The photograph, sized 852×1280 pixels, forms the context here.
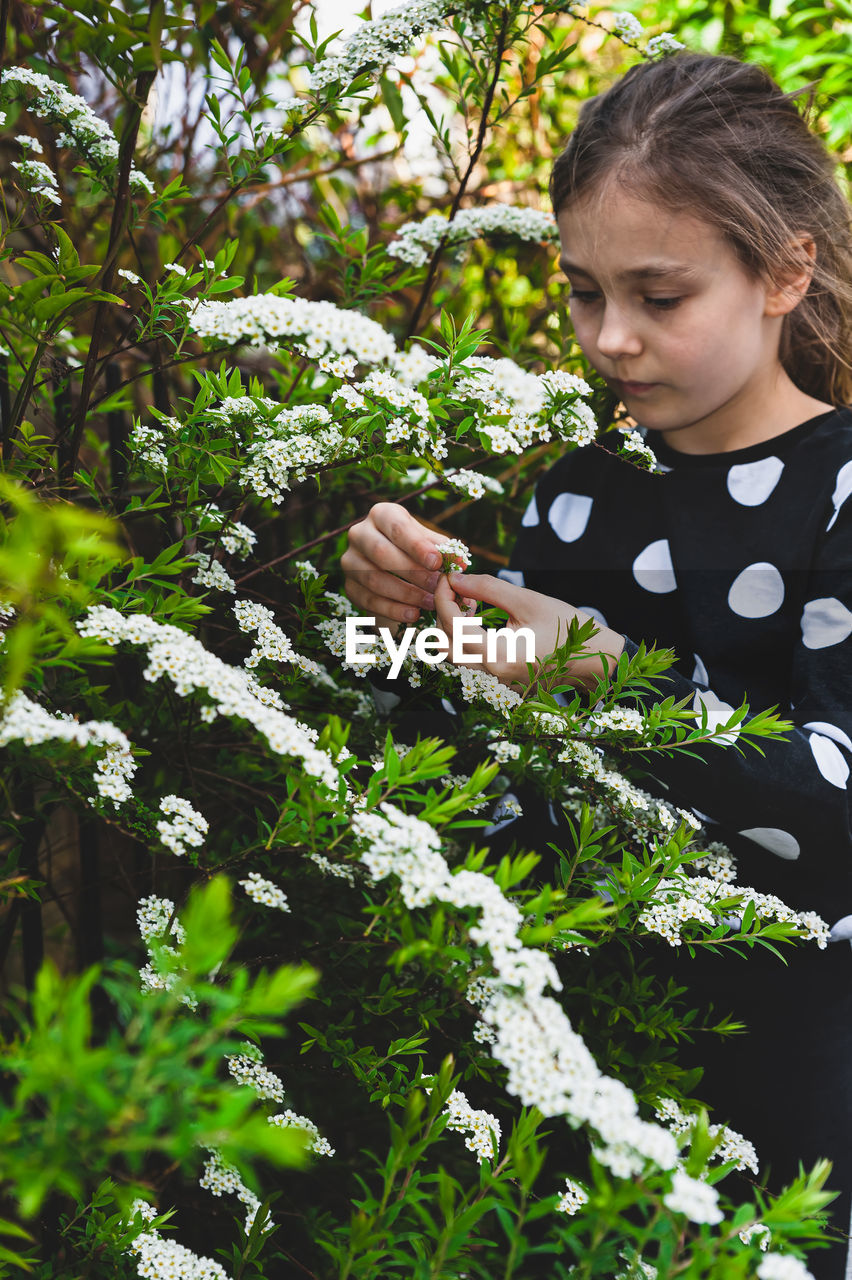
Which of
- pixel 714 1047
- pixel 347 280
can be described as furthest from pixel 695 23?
pixel 714 1047

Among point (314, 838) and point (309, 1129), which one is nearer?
point (314, 838)

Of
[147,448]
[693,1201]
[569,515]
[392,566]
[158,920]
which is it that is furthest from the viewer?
[569,515]

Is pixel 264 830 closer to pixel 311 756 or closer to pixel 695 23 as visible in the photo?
pixel 311 756

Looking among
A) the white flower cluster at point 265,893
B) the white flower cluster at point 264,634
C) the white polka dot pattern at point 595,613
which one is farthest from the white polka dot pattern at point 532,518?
the white flower cluster at point 265,893

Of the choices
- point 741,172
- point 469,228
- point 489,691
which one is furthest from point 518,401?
point 469,228

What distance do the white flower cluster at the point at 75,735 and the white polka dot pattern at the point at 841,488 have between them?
1.20m

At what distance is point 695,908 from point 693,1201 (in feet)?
1.49

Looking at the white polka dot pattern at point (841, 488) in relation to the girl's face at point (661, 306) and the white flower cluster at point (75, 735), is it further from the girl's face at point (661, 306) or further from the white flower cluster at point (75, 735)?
the white flower cluster at point (75, 735)

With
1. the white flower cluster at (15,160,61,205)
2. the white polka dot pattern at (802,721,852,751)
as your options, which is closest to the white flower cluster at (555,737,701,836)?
the white polka dot pattern at (802,721,852,751)

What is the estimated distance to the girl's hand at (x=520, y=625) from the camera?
132cm

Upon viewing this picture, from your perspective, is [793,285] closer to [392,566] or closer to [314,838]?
[392,566]

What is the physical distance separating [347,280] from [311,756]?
4.14 feet

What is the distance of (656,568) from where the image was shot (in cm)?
183

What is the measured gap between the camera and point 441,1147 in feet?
5.42
